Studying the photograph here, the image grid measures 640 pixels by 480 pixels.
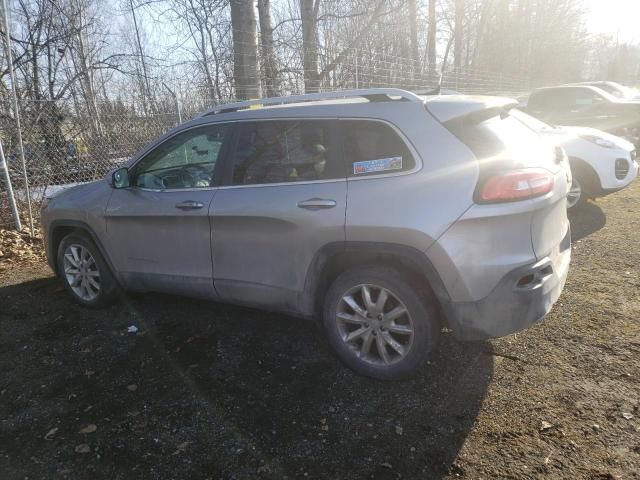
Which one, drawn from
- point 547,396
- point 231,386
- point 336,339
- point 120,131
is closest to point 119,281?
A: point 231,386

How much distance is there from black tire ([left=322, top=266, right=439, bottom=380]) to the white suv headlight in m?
4.65

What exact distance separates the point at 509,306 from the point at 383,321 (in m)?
0.73

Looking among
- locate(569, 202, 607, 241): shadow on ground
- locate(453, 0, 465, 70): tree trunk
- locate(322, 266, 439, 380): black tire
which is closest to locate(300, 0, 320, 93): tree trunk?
locate(569, 202, 607, 241): shadow on ground

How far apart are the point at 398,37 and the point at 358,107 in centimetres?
1634

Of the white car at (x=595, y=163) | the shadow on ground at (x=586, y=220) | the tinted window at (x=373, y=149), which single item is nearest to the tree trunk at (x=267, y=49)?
the white car at (x=595, y=163)

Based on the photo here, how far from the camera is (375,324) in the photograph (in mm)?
2850

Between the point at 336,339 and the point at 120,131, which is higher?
the point at 120,131

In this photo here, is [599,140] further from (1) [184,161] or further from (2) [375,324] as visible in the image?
(1) [184,161]

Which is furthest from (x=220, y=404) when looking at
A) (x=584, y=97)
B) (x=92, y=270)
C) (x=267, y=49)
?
(x=584, y=97)

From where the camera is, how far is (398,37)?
1745 centimetres

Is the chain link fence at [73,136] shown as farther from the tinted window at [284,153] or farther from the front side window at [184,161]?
the tinted window at [284,153]

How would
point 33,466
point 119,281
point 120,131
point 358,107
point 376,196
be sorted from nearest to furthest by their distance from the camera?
1. point 33,466
2. point 376,196
3. point 358,107
4. point 119,281
5. point 120,131

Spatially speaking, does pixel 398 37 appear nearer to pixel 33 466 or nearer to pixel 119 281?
pixel 119 281

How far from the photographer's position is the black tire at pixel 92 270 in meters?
4.14
